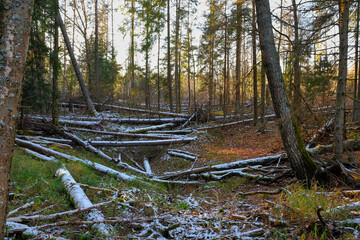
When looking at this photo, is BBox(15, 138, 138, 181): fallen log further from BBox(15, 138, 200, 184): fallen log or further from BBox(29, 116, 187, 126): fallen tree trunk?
BBox(29, 116, 187, 126): fallen tree trunk

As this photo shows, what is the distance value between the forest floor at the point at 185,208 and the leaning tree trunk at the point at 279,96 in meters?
0.55

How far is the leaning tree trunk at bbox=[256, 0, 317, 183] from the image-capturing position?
5.37 meters

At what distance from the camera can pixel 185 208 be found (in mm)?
4648

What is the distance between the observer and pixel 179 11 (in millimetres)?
20438

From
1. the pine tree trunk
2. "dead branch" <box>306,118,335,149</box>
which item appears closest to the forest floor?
"dead branch" <box>306,118,335,149</box>

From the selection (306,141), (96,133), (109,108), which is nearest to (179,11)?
(109,108)

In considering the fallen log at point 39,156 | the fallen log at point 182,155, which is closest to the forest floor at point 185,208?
the fallen log at point 39,156

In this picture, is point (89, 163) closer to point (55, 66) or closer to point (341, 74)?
point (55, 66)

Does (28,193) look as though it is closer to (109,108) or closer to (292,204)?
(292,204)

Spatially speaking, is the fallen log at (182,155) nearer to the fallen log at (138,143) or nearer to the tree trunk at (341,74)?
the fallen log at (138,143)

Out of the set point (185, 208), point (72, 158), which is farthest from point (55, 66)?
point (185, 208)

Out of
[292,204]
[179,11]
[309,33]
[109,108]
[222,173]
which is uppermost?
[179,11]

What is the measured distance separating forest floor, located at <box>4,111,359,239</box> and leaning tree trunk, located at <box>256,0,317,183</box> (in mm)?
552

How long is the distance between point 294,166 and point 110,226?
4.44m
